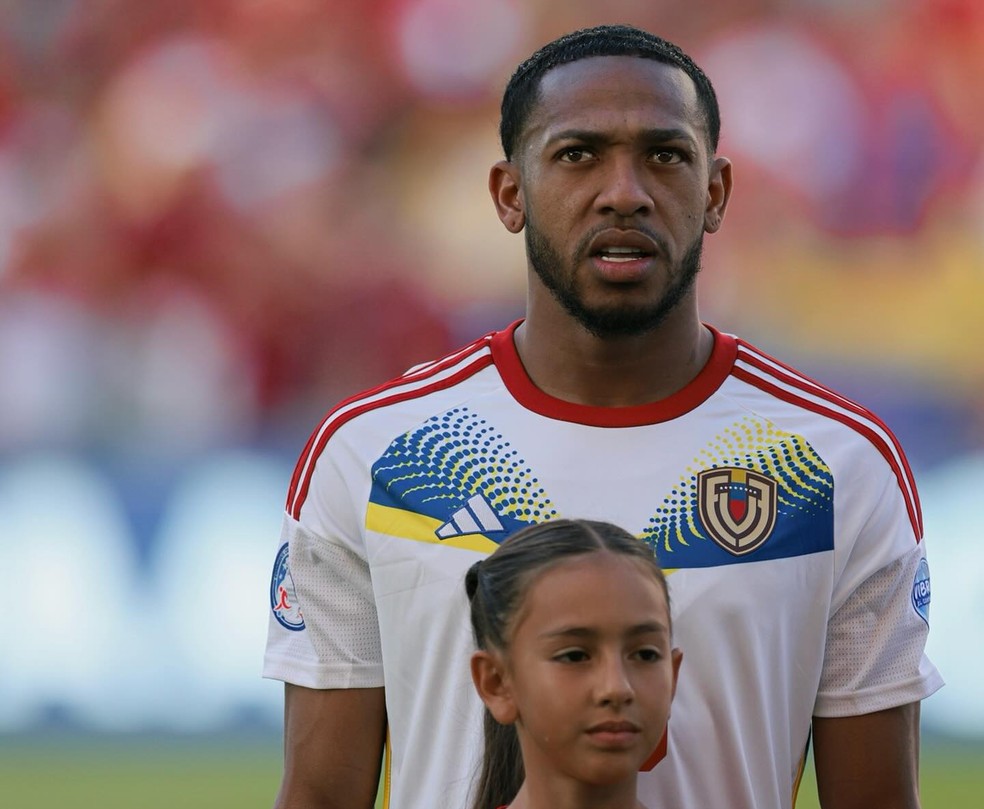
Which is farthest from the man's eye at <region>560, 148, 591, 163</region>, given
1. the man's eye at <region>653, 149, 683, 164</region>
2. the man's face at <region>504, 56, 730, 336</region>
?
the man's eye at <region>653, 149, 683, 164</region>

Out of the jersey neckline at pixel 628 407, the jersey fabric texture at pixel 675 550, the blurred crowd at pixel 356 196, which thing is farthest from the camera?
the blurred crowd at pixel 356 196

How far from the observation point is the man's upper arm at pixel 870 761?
2.35 m

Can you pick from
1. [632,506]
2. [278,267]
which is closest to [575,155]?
[632,506]

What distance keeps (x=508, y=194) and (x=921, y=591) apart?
0.90 m

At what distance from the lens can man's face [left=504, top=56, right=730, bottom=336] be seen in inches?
93.1

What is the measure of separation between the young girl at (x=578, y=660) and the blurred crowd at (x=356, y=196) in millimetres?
4252

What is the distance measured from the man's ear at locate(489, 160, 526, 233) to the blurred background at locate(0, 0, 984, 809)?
3463mm

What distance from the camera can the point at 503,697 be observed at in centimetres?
210

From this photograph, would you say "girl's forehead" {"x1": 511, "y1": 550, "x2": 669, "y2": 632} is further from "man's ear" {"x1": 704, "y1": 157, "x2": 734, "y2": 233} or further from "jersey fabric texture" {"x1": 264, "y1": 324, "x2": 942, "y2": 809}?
"man's ear" {"x1": 704, "y1": 157, "x2": 734, "y2": 233}

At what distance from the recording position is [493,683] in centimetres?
212

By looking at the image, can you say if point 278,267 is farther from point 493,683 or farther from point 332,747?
point 493,683

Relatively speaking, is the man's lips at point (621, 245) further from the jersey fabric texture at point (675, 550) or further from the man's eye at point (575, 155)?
the jersey fabric texture at point (675, 550)

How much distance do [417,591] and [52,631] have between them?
12.7 feet

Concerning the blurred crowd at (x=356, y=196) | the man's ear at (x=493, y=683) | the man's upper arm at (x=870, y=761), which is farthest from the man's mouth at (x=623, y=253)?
the blurred crowd at (x=356, y=196)
